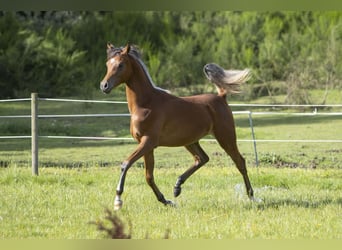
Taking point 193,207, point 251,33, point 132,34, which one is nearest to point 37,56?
point 132,34

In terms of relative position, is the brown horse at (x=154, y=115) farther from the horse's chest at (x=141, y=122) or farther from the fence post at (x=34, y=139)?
the fence post at (x=34, y=139)

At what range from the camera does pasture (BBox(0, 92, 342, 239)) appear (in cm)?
443

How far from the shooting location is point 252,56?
70.2ft

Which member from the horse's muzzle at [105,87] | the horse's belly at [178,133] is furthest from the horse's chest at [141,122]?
the horse's muzzle at [105,87]

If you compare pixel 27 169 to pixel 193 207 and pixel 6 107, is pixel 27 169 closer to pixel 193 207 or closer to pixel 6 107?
pixel 193 207

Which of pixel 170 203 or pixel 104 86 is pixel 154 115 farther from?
pixel 170 203

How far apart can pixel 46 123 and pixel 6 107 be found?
11.8 ft

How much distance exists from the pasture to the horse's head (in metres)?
1.01

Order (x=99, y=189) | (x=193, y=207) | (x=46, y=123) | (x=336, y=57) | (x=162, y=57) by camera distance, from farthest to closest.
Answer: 1. (x=162, y=57)
2. (x=336, y=57)
3. (x=46, y=123)
4. (x=99, y=189)
5. (x=193, y=207)

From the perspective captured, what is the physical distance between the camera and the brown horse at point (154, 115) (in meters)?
5.58

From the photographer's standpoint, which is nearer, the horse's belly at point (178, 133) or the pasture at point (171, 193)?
the pasture at point (171, 193)

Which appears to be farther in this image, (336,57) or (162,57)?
(162,57)

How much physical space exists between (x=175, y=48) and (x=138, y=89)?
15.6 meters

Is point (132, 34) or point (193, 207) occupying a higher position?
point (132, 34)
